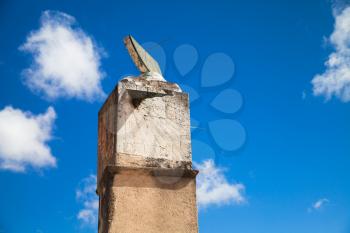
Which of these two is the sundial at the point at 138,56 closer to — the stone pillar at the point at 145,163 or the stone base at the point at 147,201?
the stone pillar at the point at 145,163

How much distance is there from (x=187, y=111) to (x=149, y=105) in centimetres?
53

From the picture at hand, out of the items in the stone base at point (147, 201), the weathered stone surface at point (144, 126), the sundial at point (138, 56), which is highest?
the sundial at point (138, 56)

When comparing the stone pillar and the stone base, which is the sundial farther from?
the stone base

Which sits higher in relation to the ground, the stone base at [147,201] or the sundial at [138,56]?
the sundial at [138,56]

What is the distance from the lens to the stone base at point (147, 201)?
14.5 feet

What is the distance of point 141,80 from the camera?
16.8 feet

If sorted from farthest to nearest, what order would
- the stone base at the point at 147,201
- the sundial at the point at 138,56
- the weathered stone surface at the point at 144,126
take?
the sundial at the point at 138,56, the weathered stone surface at the point at 144,126, the stone base at the point at 147,201

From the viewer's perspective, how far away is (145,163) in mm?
4719

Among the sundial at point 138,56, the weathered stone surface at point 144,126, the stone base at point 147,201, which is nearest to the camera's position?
the stone base at point 147,201

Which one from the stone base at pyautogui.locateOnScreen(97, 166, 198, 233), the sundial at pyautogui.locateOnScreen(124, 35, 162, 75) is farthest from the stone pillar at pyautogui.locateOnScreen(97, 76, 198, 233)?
the sundial at pyautogui.locateOnScreen(124, 35, 162, 75)

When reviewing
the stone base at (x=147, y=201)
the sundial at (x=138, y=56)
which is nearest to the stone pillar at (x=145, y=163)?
the stone base at (x=147, y=201)

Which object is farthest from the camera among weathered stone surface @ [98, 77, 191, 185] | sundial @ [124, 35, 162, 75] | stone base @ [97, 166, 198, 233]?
sundial @ [124, 35, 162, 75]

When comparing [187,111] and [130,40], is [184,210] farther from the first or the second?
[130,40]

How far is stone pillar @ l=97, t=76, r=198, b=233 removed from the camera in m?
4.50
